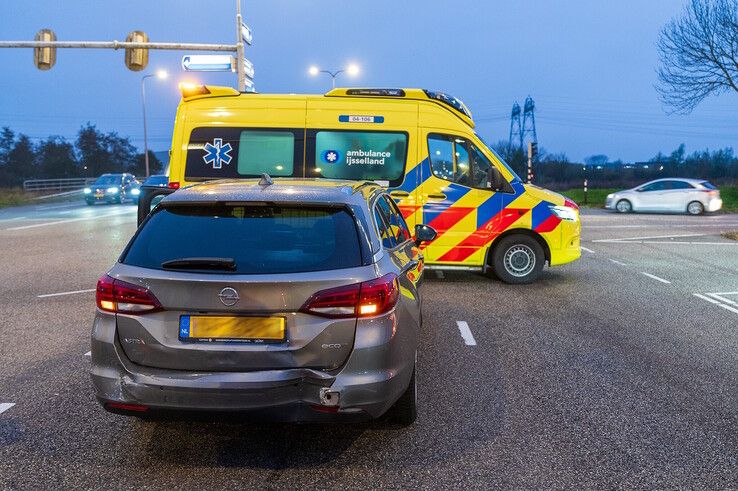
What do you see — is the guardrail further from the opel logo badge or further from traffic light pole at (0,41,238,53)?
the opel logo badge

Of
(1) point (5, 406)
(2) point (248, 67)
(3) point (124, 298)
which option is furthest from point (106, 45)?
(3) point (124, 298)

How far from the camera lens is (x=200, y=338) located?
3.20 meters

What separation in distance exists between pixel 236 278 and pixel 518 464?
1729 mm

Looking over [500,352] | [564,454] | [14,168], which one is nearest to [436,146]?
[500,352]

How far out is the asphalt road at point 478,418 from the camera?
330 centimetres

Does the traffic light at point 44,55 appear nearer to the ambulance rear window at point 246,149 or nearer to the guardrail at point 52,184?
the ambulance rear window at point 246,149

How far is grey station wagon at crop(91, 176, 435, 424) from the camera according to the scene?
3.17 m

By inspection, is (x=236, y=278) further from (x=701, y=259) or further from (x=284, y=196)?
(x=701, y=259)

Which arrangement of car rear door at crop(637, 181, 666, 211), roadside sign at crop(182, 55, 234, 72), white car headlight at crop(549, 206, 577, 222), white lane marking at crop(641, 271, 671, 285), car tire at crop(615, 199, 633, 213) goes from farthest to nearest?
car tire at crop(615, 199, 633, 213) < car rear door at crop(637, 181, 666, 211) < roadside sign at crop(182, 55, 234, 72) < white lane marking at crop(641, 271, 671, 285) < white car headlight at crop(549, 206, 577, 222)

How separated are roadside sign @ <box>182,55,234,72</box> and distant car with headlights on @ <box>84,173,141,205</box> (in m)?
15.8

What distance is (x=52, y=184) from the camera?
153 feet

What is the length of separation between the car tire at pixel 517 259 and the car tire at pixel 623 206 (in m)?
19.3

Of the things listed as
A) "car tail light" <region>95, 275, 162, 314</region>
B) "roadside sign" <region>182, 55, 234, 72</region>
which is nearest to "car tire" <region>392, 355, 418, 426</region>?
"car tail light" <region>95, 275, 162, 314</region>

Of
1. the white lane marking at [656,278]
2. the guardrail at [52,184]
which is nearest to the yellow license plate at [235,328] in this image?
the white lane marking at [656,278]
